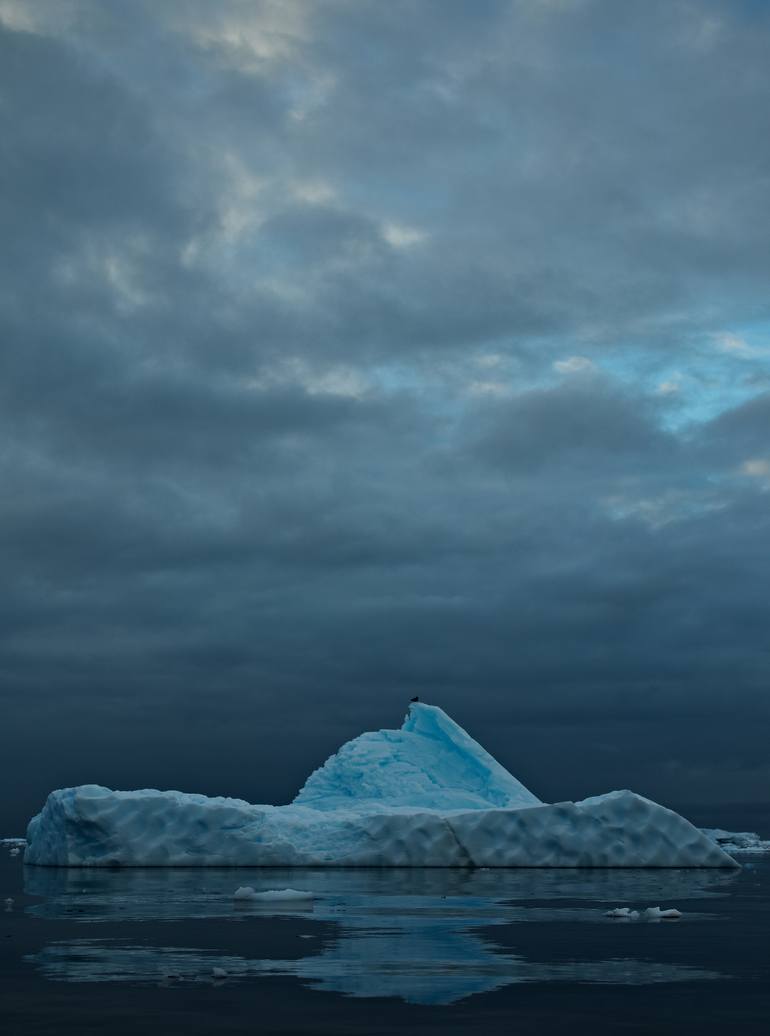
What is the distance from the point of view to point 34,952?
16.2 meters

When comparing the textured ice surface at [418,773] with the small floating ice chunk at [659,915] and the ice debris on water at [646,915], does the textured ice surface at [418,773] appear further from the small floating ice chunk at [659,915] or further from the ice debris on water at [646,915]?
the small floating ice chunk at [659,915]

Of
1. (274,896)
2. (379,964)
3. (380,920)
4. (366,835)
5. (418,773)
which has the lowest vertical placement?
(379,964)

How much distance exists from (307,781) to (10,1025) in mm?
42280

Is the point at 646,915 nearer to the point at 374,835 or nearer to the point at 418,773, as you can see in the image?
the point at 374,835

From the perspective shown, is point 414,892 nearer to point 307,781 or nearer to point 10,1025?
point 10,1025

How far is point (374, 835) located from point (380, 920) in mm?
22104

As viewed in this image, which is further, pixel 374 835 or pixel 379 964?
pixel 374 835

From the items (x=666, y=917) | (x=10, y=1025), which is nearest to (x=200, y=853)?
(x=666, y=917)

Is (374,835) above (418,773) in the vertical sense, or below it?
below

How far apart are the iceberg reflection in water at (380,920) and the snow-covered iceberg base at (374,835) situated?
2243 millimetres

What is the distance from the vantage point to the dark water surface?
36.3 feet

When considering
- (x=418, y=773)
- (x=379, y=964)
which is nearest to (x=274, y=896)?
(x=379, y=964)

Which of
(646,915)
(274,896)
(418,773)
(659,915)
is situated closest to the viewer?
(659,915)

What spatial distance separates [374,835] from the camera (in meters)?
42.6
